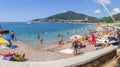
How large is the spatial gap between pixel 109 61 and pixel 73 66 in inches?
170

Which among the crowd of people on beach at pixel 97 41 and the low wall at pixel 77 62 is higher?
the low wall at pixel 77 62

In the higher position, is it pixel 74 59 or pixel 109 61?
pixel 74 59

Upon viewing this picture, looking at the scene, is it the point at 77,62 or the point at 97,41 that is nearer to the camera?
the point at 77,62

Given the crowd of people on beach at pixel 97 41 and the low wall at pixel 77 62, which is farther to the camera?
the crowd of people on beach at pixel 97 41

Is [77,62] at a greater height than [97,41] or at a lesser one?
greater

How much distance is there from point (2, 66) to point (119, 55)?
8204 millimetres

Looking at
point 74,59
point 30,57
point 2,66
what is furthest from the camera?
point 30,57

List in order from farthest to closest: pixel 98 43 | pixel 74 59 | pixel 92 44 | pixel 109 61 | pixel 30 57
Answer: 1. pixel 92 44
2. pixel 98 43
3. pixel 30 57
4. pixel 109 61
5. pixel 74 59

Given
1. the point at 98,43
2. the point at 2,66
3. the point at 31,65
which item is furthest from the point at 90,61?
the point at 98,43

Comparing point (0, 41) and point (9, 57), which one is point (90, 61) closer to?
point (9, 57)

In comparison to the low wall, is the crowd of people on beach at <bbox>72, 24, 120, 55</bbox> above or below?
below

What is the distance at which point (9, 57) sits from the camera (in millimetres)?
12758

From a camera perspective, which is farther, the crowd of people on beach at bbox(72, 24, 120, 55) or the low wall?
the crowd of people on beach at bbox(72, 24, 120, 55)

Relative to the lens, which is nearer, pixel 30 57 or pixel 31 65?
pixel 31 65
